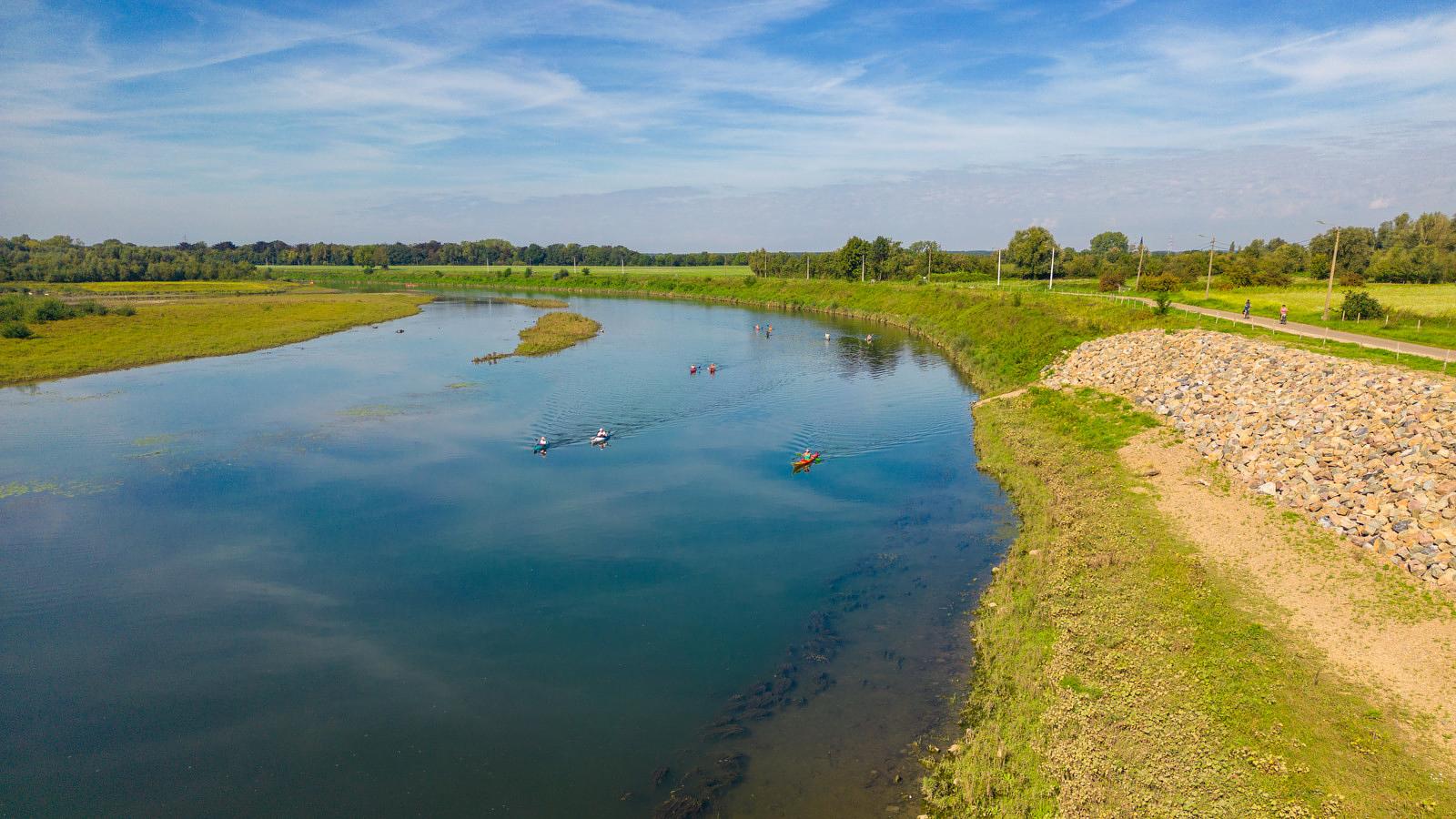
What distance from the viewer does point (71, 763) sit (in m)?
14.9

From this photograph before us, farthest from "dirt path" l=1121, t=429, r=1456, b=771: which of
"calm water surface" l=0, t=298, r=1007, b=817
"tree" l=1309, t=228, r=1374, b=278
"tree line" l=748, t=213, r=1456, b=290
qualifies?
"tree" l=1309, t=228, r=1374, b=278

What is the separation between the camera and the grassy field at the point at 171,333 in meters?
57.0

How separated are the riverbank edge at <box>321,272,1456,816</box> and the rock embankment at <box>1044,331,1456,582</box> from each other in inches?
149

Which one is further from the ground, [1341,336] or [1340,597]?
[1341,336]

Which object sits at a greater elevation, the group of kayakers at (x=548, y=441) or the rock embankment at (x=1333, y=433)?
the rock embankment at (x=1333, y=433)

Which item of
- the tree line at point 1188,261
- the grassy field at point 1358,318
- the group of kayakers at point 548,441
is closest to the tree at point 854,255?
the tree line at point 1188,261

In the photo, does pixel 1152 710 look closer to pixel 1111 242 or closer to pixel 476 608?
pixel 476 608

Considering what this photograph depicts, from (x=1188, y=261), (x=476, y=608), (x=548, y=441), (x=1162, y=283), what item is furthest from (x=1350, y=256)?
(x=476, y=608)

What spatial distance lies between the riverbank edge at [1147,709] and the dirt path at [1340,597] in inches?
23.9

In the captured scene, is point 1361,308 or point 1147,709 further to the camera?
point 1361,308

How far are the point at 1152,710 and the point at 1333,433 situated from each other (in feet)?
49.4

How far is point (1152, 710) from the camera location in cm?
1421

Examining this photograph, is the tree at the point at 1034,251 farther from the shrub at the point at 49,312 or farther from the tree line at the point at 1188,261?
the shrub at the point at 49,312

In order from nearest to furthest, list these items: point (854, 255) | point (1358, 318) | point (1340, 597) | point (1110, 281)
Answer: point (1340, 597), point (1358, 318), point (1110, 281), point (854, 255)
